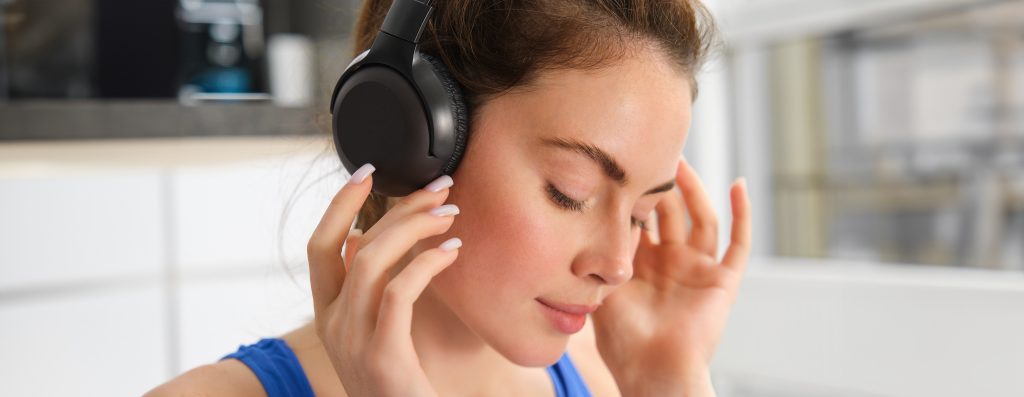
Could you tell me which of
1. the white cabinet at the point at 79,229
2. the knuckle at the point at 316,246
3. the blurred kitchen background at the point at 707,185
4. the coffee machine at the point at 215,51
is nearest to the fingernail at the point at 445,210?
the knuckle at the point at 316,246

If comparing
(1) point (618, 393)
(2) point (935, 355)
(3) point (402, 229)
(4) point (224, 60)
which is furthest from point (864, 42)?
(3) point (402, 229)

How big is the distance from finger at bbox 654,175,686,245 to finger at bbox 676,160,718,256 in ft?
0.05

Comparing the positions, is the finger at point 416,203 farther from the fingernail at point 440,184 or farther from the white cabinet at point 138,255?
the white cabinet at point 138,255

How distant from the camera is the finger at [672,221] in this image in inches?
51.1

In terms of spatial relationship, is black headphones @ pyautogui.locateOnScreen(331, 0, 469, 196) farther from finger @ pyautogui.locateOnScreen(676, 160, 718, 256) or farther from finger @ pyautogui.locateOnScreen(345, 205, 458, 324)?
finger @ pyautogui.locateOnScreen(676, 160, 718, 256)

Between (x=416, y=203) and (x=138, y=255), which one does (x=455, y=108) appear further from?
(x=138, y=255)

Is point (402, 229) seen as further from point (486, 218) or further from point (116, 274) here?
point (116, 274)

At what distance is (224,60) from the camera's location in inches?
105

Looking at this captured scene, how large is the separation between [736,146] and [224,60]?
1.43 m

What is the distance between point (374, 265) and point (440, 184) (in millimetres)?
103

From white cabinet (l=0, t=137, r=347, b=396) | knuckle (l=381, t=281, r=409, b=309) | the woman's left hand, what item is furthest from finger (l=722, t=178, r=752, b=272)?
white cabinet (l=0, t=137, r=347, b=396)

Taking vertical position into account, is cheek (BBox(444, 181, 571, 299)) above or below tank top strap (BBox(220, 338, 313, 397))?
above

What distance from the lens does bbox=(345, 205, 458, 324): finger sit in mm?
855

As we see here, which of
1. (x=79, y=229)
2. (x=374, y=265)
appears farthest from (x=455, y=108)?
(x=79, y=229)
